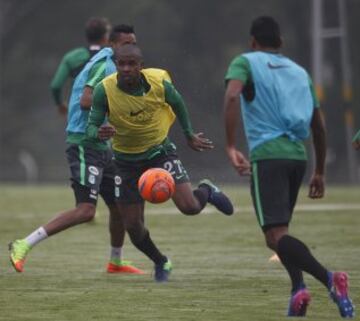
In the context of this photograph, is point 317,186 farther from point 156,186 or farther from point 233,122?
point 156,186

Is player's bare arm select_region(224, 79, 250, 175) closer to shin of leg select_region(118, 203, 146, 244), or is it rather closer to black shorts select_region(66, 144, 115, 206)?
shin of leg select_region(118, 203, 146, 244)

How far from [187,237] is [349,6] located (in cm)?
2928

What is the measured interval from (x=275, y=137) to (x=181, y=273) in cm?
335

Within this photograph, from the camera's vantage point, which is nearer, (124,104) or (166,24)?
(124,104)

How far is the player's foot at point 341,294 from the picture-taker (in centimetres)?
923

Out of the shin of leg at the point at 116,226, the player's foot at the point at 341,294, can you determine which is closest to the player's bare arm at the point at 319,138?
the player's foot at the point at 341,294

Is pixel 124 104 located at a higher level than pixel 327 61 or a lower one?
higher

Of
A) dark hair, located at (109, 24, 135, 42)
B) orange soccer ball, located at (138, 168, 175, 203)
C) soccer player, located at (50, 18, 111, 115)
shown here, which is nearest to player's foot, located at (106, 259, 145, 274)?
orange soccer ball, located at (138, 168, 175, 203)

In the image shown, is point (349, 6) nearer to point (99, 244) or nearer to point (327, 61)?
point (327, 61)

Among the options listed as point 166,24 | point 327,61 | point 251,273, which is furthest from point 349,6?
point 251,273

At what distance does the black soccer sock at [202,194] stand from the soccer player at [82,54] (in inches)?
101

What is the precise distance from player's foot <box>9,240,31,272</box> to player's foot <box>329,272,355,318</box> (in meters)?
3.36

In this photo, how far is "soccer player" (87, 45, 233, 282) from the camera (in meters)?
11.0

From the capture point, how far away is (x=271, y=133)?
31.2 ft
